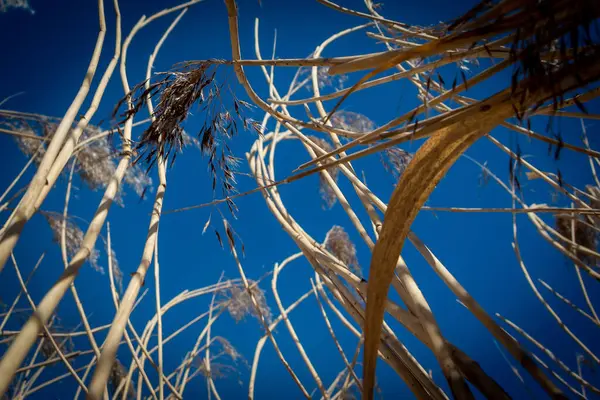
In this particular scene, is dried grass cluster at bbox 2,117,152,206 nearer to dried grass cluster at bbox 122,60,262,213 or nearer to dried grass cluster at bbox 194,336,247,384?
dried grass cluster at bbox 122,60,262,213

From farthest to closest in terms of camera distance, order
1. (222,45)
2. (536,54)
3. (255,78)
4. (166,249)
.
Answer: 1. (166,249)
2. (255,78)
3. (222,45)
4. (536,54)

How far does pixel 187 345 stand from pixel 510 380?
36.4m

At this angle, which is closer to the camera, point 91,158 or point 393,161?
point 393,161

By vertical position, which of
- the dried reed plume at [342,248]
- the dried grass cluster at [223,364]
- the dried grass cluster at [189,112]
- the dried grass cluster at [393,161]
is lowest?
the dried grass cluster at [223,364]

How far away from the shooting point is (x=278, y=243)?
29750 millimetres

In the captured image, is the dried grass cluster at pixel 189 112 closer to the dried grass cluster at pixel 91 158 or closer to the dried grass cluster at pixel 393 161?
the dried grass cluster at pixel 393 161

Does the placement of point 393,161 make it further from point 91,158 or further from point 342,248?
point 91,158

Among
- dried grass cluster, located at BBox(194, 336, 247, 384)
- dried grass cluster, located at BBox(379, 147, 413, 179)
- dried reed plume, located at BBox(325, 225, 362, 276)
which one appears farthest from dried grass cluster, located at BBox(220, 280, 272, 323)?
dried grass cluster, located at BBox(379, 147, 413, 179)

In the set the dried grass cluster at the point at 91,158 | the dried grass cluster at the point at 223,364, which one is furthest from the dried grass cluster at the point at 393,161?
the dried grass cluster at the point at 223,364

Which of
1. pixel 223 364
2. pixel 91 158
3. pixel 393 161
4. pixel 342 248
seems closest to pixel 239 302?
pixel 223 364

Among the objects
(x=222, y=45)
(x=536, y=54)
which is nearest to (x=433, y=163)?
(x=536, y=54)

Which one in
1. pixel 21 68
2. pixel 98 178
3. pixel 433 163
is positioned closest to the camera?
pixel 433 163

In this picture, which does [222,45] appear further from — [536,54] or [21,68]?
[536,54]

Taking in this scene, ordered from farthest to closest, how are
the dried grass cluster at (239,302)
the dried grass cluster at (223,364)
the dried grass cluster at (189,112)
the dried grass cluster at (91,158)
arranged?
the dried grass cluster at (239,302) → the dried grass cluster at (223,364) → the dried grass cluster at (91,158) → the dried grass cluster at (189,112)
